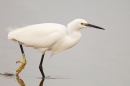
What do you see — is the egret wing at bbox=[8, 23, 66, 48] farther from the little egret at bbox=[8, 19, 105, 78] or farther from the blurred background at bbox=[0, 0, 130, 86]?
the blurred background at bbox=[0, 0, 130, 86]

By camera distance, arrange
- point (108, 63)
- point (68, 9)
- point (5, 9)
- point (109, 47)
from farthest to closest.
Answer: point (68, 9)
point (5, 9)
point (109, 47)
point (108, 63)

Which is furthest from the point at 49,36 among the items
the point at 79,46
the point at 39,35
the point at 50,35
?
the point at 79,46

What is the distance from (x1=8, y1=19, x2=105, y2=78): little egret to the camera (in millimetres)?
9258

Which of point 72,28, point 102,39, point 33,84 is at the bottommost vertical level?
point 102,39

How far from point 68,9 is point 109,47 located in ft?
12.6

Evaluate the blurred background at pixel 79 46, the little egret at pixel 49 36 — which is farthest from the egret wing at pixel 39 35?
the blurred background at pixel 79 46

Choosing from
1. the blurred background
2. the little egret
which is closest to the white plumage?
the little egret

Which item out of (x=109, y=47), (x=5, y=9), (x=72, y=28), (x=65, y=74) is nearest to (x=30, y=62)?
(x=65, y=74)

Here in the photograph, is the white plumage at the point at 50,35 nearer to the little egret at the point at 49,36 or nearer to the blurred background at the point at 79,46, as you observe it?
the little egret at the point at 49,36

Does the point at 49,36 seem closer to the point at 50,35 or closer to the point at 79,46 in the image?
the point at 50,35

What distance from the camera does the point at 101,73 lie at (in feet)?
33.3

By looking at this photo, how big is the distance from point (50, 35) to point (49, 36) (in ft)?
0.10

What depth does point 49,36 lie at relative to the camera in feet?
30.6

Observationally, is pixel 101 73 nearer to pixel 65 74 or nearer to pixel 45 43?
pixel 65 74
